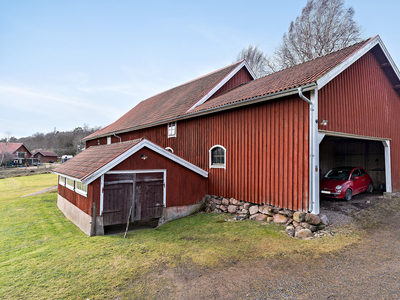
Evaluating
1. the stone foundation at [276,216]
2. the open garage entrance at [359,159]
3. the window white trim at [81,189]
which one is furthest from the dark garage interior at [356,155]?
the window white trim at [81,189]

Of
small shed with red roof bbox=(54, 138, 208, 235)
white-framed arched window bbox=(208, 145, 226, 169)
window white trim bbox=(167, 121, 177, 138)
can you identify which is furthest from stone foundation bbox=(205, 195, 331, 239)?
window white trim bbox=(167, 121, 177, 138)

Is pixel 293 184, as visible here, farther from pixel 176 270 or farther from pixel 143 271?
pixel 143 271

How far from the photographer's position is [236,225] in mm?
7957

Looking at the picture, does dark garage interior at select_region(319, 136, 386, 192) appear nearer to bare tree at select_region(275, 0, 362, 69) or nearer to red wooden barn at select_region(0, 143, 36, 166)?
bare tree at select_region(275, 0, 362, 69)

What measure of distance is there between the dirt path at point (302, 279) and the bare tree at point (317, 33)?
1817cm

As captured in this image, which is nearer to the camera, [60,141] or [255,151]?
[255,151]

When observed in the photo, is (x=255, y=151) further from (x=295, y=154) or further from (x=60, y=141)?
(x=60, y=141)

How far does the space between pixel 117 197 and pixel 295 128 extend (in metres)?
6.44

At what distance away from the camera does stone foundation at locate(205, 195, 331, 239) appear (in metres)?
6.76

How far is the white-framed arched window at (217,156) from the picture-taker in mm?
10242

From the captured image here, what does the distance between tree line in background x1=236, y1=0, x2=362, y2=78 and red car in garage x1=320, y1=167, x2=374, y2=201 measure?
12.5 m

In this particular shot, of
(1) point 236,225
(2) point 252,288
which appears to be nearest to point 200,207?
(1) point 236,225

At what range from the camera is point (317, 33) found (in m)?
19.7

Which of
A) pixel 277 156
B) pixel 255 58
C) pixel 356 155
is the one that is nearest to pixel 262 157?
pixel 277 156
